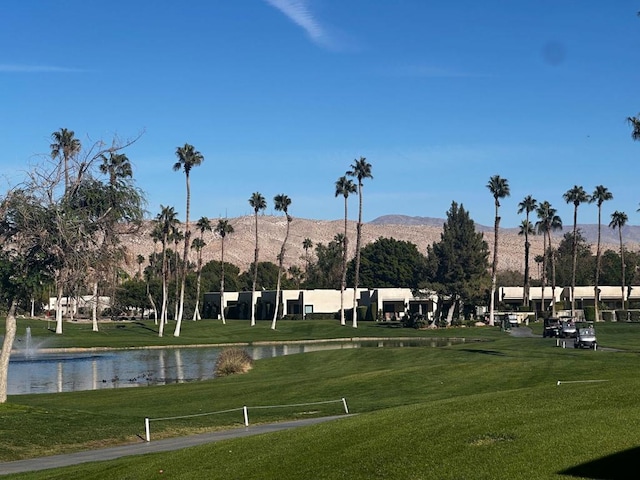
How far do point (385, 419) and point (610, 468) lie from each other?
9218 mm

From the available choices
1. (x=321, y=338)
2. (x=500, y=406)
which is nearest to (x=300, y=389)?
(x=500, y=406)

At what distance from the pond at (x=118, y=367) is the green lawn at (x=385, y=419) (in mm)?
6097

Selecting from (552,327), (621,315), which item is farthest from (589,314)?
(552,327)

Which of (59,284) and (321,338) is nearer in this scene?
(59,284)

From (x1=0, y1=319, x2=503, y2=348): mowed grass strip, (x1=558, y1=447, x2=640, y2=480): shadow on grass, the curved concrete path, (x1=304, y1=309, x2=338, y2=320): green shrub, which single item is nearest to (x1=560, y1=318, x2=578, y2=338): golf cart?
(x1=0, y1=319, x2=503, y2=348): mowed grass strip

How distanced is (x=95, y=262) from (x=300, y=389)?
1609cm

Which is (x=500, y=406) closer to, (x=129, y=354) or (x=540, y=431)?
(x=540, y=431)

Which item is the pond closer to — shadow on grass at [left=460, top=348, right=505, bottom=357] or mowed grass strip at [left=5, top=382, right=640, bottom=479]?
shadow on grass at [left=460, top=348, right=505, bottom=357]

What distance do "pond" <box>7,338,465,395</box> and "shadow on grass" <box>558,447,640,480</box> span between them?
42528 millimetres

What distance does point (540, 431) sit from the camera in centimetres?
1838

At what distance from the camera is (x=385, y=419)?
23922 millimetres

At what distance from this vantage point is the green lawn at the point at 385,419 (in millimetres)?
17203

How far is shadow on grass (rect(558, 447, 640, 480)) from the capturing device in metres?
15.0

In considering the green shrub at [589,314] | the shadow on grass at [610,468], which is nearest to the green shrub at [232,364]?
the shadow on grass at [610,468]
